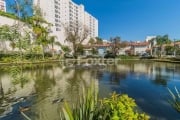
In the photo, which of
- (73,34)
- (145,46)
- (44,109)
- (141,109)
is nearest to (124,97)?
(141,109)

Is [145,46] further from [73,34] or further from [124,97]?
[124,97]

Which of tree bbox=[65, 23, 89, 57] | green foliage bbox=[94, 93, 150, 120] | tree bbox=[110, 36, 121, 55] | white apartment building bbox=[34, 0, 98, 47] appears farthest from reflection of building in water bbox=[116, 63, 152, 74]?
tree bbox=[110, 36, 121, 55]

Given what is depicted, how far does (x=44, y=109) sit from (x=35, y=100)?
1.94 m

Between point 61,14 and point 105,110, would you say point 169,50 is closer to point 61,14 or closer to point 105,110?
point 61,14

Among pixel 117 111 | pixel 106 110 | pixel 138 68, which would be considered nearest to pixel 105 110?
pixel 106 110

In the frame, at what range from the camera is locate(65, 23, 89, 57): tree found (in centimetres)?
6219

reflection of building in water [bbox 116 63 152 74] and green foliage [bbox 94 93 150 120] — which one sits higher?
green foliage [bbox 94 93 150 120]

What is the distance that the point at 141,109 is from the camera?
8172 millimetres

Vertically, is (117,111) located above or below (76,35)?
below

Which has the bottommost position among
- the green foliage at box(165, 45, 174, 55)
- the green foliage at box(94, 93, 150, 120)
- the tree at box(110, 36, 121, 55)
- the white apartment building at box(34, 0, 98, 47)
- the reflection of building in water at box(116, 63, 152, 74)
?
the reflection of building in water at box(116, 63, 152, 74)

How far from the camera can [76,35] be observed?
204 ft

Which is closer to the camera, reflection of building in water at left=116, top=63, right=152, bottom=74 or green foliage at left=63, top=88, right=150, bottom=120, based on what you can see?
green foliage at left=63, top=88, right=150, bottom=120

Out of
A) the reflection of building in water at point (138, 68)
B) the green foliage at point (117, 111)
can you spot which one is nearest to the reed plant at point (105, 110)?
the green foliage at point (117, 111)

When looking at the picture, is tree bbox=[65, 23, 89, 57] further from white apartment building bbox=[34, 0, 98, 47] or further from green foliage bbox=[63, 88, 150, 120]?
green foliage bbox=[63, 88, 150, 120]
